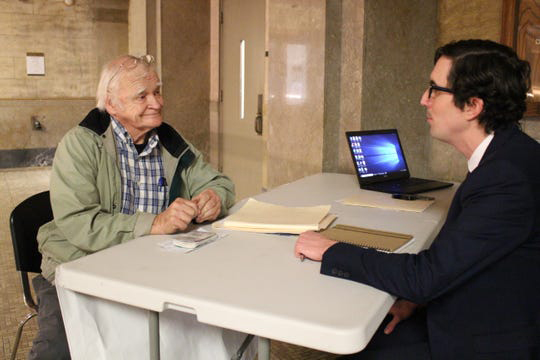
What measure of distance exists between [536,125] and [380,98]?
3.05 ft

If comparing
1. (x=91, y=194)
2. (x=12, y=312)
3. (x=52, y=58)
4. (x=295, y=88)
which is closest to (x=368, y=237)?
(x=91, y=194)

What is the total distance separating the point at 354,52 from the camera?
349 cm

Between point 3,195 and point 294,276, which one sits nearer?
point 294,276

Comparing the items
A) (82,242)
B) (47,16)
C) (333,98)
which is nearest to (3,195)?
(47,16)

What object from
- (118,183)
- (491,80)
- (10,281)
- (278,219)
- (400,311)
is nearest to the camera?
(491,80)

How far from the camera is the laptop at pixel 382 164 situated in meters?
2.76

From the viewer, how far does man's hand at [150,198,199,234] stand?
73.6 inches

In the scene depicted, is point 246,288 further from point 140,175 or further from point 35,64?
point 35,64

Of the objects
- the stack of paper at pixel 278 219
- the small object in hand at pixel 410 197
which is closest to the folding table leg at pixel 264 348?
the stack of paper at pixel 278 219

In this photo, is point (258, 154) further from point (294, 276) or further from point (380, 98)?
point (294, 276)

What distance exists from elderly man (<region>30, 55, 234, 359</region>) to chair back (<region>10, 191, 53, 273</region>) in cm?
8

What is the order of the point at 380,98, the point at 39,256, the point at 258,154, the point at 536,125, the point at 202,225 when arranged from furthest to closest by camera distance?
the point at 258,154 → the point at 380,98 → the point at 536,125 → the point at 39,256 → the point at 202,225

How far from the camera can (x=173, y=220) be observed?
1.87 meters

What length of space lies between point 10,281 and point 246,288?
10.2ft
